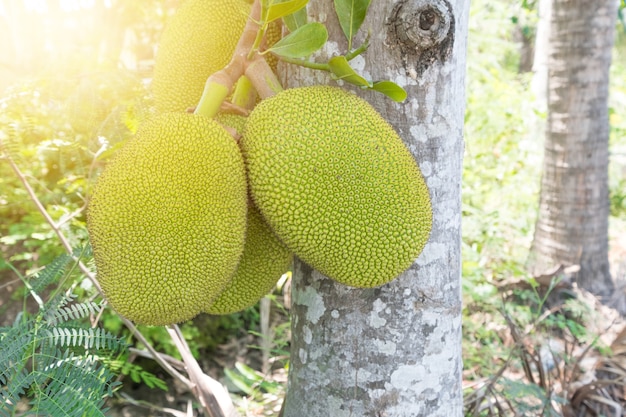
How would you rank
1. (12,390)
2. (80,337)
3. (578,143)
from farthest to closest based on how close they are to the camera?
(578,143) < (80,337) < (12,390)

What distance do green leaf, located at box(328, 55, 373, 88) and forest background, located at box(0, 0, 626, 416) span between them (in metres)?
0.66

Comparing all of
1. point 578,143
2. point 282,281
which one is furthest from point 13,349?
point 578,143

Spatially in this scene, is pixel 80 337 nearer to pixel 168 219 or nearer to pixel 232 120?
pixel 168 219

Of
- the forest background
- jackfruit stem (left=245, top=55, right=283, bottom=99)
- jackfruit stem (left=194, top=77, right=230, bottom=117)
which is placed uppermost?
jackfruit stem (left=245, top=55, right=283, bottom=99)

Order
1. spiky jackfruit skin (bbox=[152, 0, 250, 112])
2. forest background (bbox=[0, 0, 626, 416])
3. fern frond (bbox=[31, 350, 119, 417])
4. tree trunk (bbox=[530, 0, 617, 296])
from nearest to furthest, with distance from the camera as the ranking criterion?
1. fern frond (bbox=[31, 350, 119, 417])
2. spiky jackfruit skin (bbox=[152, 0, 250, 112])
3. forest background (bbox=[0, 0, 626, 416])
4. tree trunk (bbox=[530, 0, 617, 296])

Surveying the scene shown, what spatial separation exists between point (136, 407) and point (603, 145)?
2499 mm

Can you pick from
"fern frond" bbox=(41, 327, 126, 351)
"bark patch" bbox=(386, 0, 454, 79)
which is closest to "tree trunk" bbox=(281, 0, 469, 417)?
"bark patch" bbox=(386, 0, 454, 79)

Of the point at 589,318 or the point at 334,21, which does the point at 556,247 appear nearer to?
the point at 589,318

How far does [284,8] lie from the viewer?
2.61ft

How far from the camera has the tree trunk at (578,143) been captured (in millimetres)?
2535

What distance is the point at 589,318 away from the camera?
2275mm

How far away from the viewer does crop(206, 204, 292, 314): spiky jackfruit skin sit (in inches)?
37.7

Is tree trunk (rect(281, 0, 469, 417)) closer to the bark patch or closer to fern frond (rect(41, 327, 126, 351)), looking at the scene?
the bark patch

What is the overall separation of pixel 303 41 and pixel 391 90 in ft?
0.52
